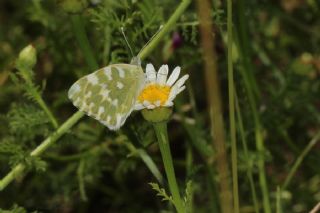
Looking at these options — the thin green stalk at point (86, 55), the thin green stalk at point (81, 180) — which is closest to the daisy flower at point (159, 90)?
the thin green stalk at point (86, 55)

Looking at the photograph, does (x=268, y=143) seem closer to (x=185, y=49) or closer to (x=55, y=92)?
(x=185, y=49)

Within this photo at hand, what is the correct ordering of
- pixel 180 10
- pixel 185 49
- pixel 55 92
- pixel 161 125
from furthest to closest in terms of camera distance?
pixel 55 92
pixel 185 49
pixel 180 10
pixel 161 125

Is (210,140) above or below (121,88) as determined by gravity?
below

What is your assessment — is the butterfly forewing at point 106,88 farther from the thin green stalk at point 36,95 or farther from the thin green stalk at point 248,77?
the thin green stalk at point 248,77

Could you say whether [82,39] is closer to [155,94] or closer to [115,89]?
[115,89]

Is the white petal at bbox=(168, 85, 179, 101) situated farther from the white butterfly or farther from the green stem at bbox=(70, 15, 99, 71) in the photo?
the green stem at bbox=(70, 15, 99, 71)

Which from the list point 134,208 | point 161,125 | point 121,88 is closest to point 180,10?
point 121,88
